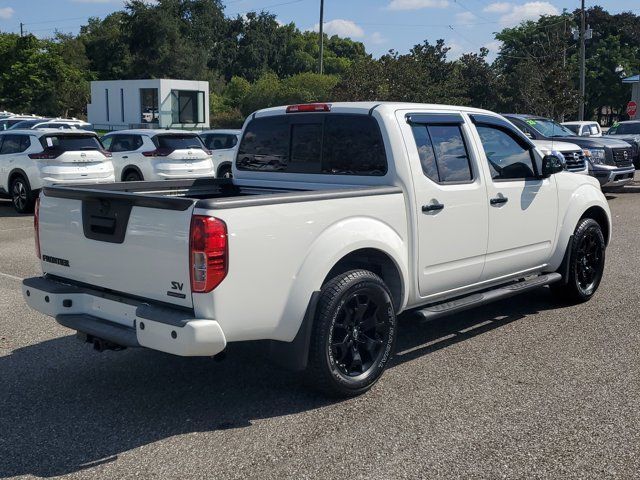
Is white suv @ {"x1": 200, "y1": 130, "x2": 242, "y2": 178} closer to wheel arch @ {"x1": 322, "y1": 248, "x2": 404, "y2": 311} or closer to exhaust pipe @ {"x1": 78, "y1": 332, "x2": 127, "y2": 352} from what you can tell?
wheel arch @ {"x1": 322, "y1": 248, "x2": 404, "y2": 311}

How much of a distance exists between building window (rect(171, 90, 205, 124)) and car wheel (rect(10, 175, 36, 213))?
33.3 metres

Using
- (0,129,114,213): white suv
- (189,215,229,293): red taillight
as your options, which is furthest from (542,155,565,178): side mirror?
(0,129,114,213): white suv

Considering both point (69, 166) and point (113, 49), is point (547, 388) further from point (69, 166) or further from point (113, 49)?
point (113, 49)

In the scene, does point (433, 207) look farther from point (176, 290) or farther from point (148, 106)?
point (148, 106)

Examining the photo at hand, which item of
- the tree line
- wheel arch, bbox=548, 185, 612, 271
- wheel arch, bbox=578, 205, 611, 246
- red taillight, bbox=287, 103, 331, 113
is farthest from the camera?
the tree line

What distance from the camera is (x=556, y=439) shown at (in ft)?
13.8

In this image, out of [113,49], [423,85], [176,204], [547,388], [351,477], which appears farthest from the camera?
[113,49]

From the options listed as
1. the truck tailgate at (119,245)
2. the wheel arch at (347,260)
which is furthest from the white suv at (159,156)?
the wheel arch at (347,260)

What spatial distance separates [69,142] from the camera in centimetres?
1498

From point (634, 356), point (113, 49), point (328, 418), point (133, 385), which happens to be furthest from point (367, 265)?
point (113, 49)

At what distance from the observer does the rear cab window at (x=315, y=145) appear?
5457 mm

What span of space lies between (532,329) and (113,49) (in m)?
74.5

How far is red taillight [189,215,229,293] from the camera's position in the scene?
400 centimetres

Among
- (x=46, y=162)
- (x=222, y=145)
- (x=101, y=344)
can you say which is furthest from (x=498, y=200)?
(x=222, y=145)
